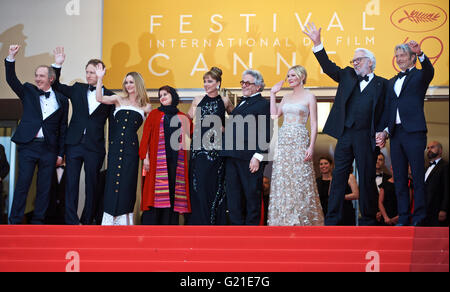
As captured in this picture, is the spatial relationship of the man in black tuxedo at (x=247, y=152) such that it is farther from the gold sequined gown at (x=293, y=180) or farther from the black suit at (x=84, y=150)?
the black suit at (x=84, y=150)

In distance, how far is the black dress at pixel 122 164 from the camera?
6383 mm

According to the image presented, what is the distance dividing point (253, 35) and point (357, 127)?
2869 millimetres

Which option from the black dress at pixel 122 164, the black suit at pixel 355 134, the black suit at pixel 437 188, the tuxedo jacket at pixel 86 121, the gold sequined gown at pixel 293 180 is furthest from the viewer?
the black suit at pixel 437 188

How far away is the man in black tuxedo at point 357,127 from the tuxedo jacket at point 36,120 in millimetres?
2504

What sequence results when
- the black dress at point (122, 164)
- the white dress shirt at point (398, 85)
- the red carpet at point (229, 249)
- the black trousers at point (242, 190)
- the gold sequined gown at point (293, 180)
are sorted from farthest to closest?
1. the black dress at point (122, 164)
2. the gold sequined gown at point (293, 180)
3. the black trousers at point (242, 190)
4. the white dress shirt at point (398, 85)
5. the red carpet at point (229, 249)

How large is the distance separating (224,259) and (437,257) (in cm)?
160

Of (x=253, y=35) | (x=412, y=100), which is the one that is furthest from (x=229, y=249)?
(x=253, y=35)

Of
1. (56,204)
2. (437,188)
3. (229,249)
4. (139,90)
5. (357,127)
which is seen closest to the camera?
(229,249)

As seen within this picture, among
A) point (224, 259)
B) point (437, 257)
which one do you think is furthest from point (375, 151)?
point (224, 259)

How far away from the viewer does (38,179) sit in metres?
6.44

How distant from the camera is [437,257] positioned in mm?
5152

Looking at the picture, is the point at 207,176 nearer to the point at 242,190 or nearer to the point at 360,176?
the point at 242,190

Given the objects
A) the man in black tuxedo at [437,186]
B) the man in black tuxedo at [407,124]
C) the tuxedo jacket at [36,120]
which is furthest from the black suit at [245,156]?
the man in black tuxedo at [437,186]
